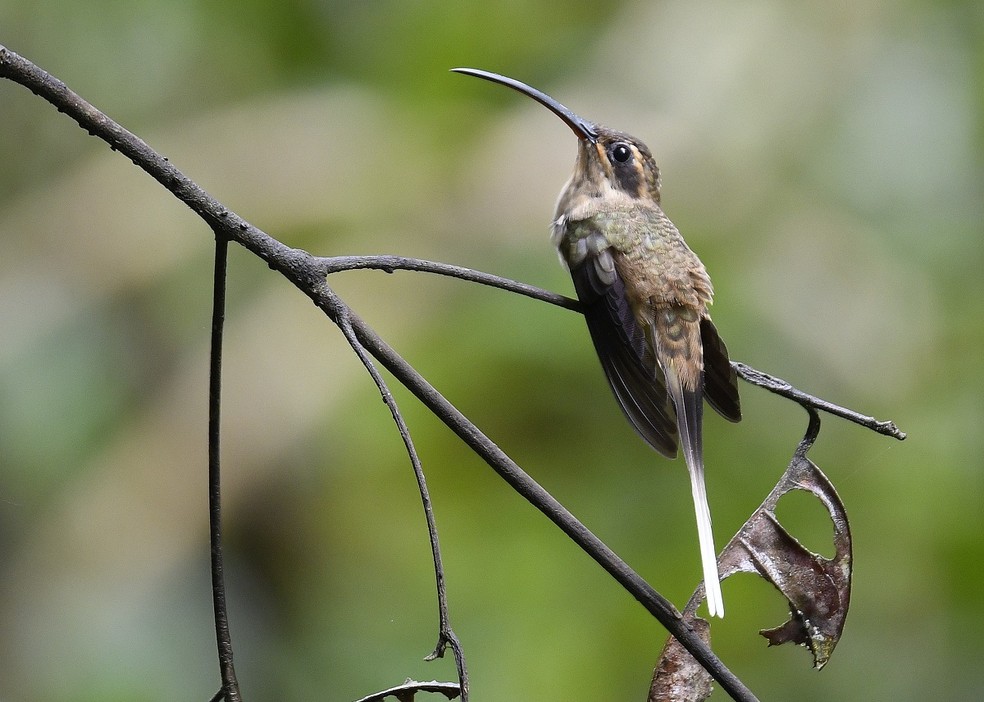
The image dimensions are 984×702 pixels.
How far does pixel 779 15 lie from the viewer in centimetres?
461

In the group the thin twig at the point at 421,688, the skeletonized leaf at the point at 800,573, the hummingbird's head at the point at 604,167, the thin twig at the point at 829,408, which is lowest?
the thin twig at the point at 421,688

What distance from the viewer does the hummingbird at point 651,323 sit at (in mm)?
1578

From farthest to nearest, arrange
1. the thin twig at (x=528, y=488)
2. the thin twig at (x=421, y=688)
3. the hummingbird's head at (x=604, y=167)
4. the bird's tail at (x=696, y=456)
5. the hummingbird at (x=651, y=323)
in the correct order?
the hummingbird's head at (x=604, y=167), the hummingbird at (x=651, y=323), the bird's tail at (x=696, y=456), the thin twig at (x=421, y=688), the thin twig at (x=528, y=488)

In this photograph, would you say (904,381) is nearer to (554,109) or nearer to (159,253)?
(554,109)

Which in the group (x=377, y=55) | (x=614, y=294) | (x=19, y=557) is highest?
(x=377, y=55)

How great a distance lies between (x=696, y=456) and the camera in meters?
1.48

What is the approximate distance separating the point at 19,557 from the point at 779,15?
12.8 feet

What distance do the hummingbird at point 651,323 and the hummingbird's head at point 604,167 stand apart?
5.8 inches

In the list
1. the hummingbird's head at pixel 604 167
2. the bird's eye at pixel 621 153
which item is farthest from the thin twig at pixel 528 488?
the bird's eye at pixel 621 153

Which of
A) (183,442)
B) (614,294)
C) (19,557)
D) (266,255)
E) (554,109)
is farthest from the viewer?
(183,442)

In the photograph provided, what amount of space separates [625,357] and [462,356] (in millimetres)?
2002

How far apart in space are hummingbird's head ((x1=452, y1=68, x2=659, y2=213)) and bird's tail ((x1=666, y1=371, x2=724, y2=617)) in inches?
19.9

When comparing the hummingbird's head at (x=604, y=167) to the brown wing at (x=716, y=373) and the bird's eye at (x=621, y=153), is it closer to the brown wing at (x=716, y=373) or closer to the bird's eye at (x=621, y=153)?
the bird's eye at (x=621, y=153)

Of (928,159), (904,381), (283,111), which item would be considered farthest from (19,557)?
(928,159)
